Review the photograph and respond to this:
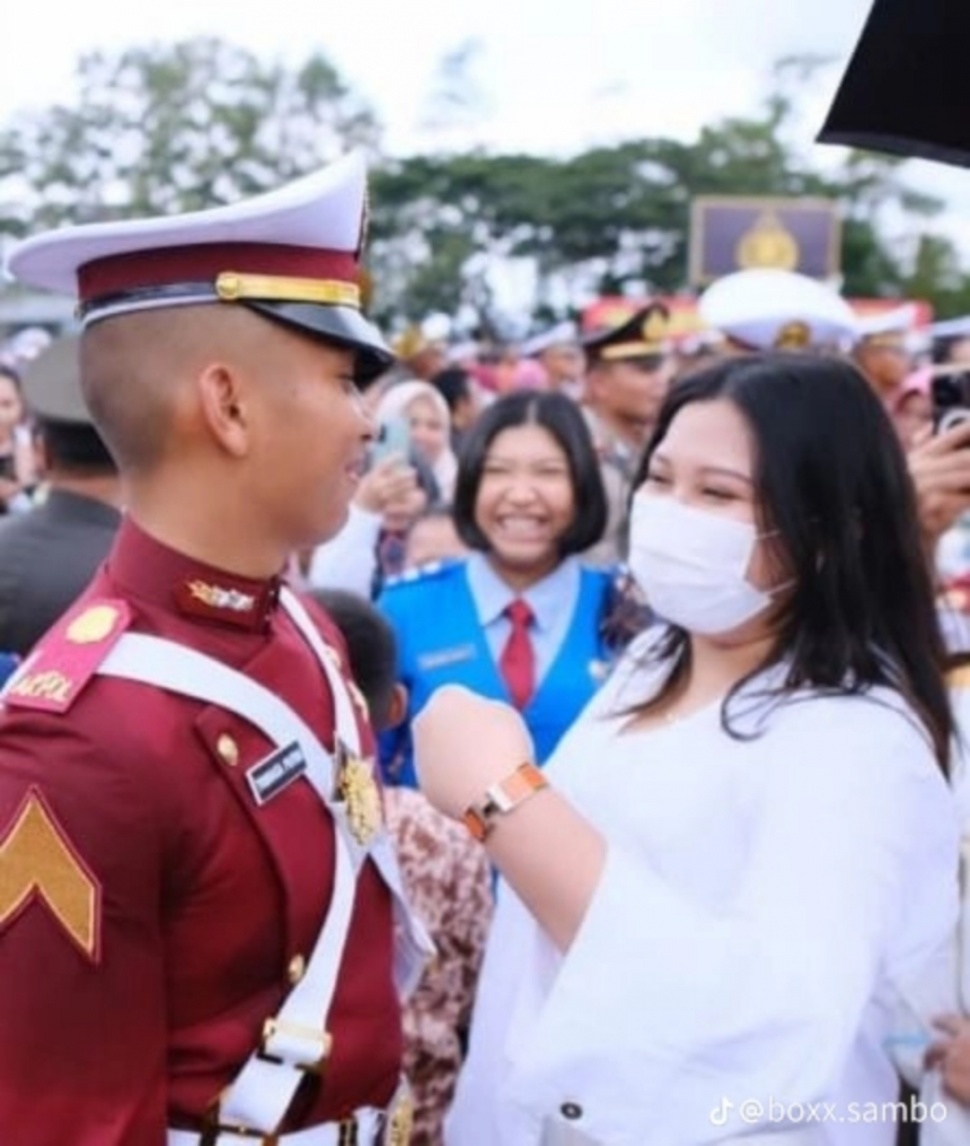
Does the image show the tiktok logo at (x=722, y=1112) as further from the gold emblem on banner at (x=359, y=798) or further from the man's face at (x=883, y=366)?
the man's face at (x=883, y=366)

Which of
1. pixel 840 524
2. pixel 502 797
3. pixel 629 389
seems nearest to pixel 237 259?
pixel 502 797

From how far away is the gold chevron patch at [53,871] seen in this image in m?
1.50

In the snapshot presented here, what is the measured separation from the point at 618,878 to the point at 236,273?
76cm

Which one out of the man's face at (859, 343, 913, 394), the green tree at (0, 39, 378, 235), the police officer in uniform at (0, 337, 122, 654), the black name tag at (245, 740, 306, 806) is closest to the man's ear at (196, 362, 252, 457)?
the black name tag at (245, 740, 306, 806)

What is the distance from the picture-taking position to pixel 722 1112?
167 cm

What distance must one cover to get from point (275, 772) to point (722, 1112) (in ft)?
1.91

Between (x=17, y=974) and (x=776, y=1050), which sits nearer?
(x=17, y=974)

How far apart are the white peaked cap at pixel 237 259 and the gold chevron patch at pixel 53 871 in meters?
0.55

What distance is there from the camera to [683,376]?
7.24ft

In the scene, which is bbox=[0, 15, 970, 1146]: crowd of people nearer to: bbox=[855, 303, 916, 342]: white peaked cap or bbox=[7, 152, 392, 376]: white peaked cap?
bbox=[7, 152, 392, 376]: white peaked cap

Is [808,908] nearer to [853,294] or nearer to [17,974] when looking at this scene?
[17,974]

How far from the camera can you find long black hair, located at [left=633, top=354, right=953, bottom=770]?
6.51 ft

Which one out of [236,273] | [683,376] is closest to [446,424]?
[683,376]

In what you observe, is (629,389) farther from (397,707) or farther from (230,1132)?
(230,1132)
